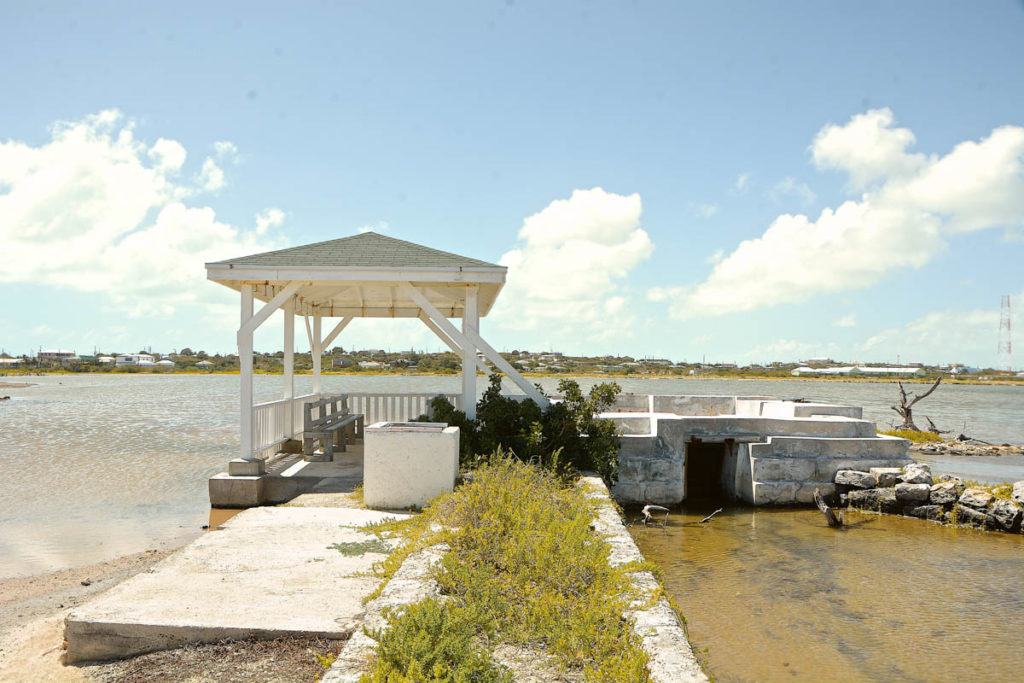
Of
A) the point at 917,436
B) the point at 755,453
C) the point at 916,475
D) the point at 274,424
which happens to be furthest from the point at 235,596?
the point at 917,436

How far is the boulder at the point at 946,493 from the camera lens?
456 inches

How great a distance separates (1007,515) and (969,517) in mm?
534

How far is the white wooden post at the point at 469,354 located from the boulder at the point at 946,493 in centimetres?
832

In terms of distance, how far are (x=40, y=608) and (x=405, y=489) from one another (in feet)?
11.2

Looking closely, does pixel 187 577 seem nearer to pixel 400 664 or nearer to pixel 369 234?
pixel 400 664

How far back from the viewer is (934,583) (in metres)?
8.23

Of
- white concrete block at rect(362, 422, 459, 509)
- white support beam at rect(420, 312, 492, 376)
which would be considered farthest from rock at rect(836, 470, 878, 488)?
white concrete block at rect(362, 422, 459, 509)

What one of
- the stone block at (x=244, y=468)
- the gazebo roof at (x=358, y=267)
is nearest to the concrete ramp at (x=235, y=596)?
the stone block at (x=244, y=468)

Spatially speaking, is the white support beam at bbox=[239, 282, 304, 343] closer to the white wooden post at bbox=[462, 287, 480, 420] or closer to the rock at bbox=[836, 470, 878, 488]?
the white wooden post at bbox=[462, 287, 480, 420]

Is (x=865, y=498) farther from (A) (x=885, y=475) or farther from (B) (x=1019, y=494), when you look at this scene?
(B) (x=1019, y=494)

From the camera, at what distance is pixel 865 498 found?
1199 centimetres

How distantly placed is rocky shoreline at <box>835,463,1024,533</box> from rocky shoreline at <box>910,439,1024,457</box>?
9793 mm

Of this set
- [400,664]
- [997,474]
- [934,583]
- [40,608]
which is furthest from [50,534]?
[997,474]

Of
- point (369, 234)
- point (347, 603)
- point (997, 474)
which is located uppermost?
point (369, 234)
